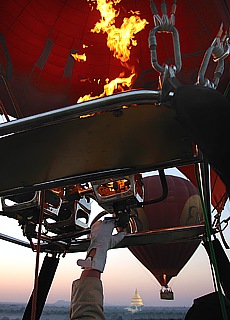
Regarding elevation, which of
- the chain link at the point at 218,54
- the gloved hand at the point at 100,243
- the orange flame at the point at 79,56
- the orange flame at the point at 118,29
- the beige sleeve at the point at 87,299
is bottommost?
the beige sleeve at the point at 87,299

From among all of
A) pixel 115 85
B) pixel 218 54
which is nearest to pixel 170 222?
pixel 115 85

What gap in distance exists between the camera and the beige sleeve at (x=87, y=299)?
1.46 m

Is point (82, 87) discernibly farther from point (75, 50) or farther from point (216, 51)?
point (216, 51)

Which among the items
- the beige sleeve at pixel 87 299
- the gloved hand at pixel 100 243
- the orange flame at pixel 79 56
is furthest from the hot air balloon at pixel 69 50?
the beige sleeve at pixel 87 299

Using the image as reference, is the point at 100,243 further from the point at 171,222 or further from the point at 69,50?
the point at 171,222

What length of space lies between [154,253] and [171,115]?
731cm

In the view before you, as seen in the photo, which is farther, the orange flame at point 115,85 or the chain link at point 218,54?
the orange flame at point 115,85

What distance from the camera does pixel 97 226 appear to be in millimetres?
1858

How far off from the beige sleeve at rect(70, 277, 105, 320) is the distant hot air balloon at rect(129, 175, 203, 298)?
16.1ft

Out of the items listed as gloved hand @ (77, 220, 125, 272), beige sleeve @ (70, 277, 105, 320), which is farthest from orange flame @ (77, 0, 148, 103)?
beige sleeve @ (70, 277, 105, 320)

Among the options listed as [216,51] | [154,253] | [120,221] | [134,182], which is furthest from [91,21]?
[154,253]

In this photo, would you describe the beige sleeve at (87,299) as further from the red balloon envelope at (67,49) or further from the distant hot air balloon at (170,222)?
the distant hot air balloon at (170,222)

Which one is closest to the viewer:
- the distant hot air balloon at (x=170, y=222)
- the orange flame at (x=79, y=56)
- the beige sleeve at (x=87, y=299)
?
the beige sleeve at (x=87, y=299)

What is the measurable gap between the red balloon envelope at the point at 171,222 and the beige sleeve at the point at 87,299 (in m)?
4.92
